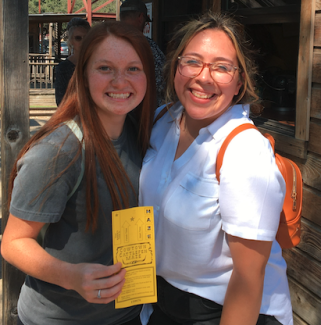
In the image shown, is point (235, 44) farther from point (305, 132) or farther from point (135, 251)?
point (305, 132)

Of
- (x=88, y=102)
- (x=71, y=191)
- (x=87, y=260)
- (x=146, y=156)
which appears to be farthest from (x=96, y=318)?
(x=88, y=102)

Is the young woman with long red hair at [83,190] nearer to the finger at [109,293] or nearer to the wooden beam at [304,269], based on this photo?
the finger at [109,293]

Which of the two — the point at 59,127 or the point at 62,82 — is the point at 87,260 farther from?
the point at 62,82

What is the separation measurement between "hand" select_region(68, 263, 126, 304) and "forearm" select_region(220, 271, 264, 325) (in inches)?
15.4

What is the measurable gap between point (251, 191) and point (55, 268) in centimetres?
68

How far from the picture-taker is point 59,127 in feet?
4.58

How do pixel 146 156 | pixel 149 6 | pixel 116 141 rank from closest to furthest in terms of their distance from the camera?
pixel 116 141, pixel 146 156, pixel 149 6

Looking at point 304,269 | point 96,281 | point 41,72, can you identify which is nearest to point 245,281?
point 96,281

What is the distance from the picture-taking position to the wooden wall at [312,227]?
2.41 metres

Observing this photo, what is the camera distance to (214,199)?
138 centimetres

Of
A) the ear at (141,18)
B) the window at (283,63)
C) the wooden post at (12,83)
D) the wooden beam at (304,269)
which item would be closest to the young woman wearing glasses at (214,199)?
the window at (283,63)

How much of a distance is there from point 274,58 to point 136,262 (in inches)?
144

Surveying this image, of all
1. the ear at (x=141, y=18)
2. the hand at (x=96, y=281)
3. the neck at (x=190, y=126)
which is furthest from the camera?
the ear at (x=141, y=18)

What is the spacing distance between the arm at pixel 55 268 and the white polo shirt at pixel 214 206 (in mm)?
275
